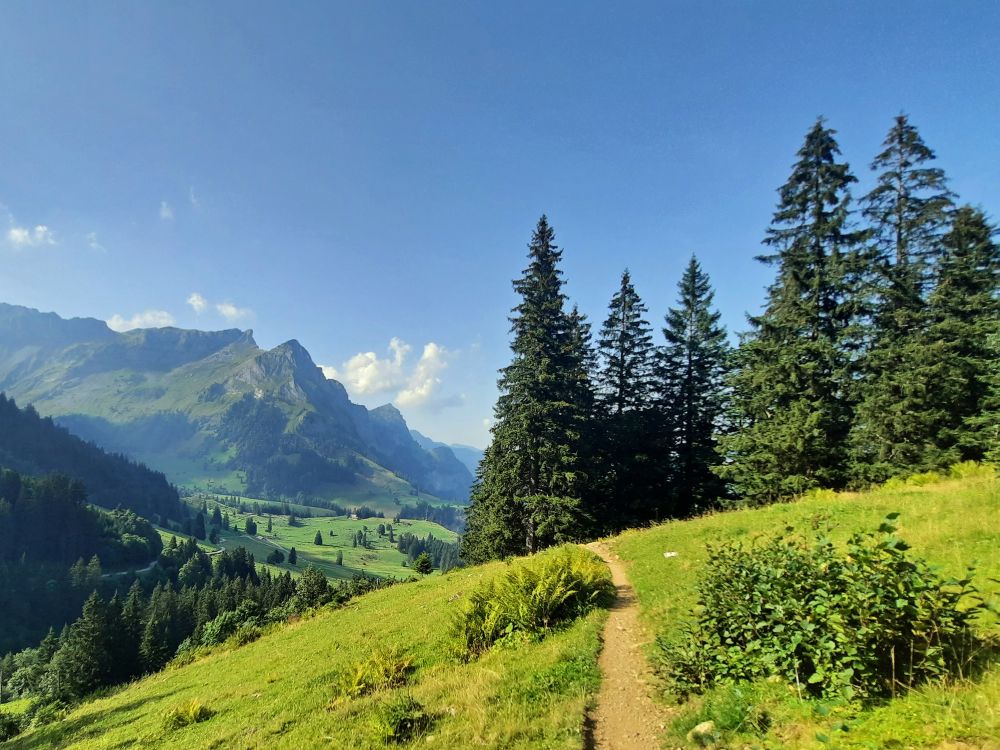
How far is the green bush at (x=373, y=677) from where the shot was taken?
11.1m

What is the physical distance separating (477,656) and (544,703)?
163 inches

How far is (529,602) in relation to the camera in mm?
12930

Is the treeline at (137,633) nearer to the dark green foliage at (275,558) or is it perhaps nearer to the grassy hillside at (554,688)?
the grassy hillside at (554,688)

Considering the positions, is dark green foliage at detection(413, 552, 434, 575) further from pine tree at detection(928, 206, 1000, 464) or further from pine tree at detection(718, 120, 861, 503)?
pine tree at detection(928, 206, 1000, 464)

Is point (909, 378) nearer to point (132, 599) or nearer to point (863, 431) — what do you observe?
point (863, 431)

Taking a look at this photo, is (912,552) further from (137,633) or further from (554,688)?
(137,633)

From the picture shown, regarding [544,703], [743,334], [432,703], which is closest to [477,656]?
[432,703]

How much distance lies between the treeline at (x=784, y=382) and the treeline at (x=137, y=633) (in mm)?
18940

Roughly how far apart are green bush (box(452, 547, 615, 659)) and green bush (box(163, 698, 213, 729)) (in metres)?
8.00

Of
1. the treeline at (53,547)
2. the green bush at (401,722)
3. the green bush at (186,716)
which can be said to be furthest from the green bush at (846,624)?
the treeline at (53,547)

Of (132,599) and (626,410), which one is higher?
(626,410)

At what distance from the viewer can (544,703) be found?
8.11 meters

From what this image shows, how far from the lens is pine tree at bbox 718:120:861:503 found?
2595cm

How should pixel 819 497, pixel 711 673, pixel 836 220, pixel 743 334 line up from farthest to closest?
pixel 743 334
pixel 836 220
pixel 819 497
pixel 711 673
